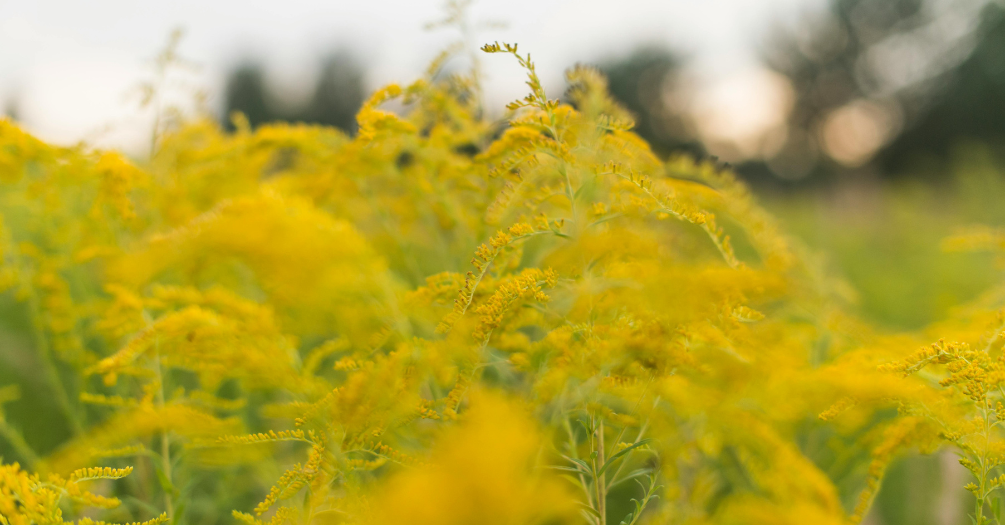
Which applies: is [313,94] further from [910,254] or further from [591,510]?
[591,510]

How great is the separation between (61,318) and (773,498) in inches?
62.8

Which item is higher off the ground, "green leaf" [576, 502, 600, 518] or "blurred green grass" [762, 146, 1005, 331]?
"green leaf" [576, 502, 600, 518]

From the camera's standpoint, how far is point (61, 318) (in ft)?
4.43

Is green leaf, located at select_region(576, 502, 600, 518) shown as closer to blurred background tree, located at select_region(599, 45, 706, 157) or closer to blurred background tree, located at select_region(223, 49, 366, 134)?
blurred background tree, located at select_region(599, 45, 706, 157)

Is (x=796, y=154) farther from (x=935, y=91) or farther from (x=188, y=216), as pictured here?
(x=188, y=216)

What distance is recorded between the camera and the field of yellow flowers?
62cm

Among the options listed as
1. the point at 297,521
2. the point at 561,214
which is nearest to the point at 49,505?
the point at 297,521

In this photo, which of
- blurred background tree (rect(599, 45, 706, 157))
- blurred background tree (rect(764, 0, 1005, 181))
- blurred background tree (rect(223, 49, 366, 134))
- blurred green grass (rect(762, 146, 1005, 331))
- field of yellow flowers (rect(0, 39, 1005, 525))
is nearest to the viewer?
field of yellow flowers (rect(0, 39, 1005, 525))

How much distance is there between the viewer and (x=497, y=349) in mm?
878

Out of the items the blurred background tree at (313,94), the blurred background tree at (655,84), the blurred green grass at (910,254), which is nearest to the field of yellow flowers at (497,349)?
the blurred green grass at (910,254)

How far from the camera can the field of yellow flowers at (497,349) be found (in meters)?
0.62

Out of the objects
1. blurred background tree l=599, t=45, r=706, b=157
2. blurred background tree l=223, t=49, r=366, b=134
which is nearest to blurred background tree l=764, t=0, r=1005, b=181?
blurred background tree l=599, t=45, r=706, b=157

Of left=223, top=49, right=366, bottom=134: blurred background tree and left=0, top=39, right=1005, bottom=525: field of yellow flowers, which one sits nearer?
left=0, top=39, right=1005, bottom=525: field of yellow flowers

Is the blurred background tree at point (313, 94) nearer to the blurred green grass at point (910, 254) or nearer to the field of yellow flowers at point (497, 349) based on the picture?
the blurred green grass at point (910, 254)
